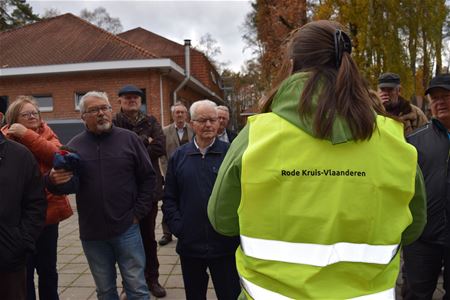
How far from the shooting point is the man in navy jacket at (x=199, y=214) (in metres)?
2.99

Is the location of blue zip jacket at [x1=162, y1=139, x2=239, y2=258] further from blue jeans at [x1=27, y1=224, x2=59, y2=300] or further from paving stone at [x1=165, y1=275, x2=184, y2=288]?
paving stone at [x1=165, y1=275, x2=184, y2=288]

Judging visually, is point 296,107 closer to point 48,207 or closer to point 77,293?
point 48,207

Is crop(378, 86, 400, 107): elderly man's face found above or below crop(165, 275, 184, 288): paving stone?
above

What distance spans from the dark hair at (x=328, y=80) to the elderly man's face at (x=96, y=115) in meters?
1.92

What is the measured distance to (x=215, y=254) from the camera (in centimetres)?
296

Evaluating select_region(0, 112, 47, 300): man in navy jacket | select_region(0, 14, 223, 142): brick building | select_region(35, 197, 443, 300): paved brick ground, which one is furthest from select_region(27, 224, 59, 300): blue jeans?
select_region(0, 14, 223, 142): brick building

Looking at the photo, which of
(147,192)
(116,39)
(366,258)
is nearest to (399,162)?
(366,258)

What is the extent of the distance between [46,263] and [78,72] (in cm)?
1344

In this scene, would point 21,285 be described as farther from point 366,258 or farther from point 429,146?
point 429,146

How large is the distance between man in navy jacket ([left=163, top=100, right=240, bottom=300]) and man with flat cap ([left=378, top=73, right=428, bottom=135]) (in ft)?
7.60

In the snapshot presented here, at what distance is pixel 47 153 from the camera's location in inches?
131

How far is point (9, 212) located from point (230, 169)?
73.5 inches

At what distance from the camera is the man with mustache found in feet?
10.3

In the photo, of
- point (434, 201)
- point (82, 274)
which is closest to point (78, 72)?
point (82, 274)
